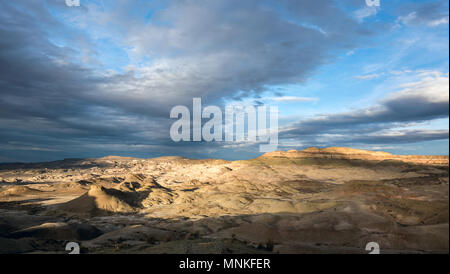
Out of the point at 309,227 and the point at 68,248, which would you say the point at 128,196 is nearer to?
the point at 68,248

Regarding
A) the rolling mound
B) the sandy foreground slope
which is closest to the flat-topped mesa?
the sandy foreground slope

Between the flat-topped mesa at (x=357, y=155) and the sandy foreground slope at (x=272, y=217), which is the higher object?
the flat-topped mesa at (x=357, y=155)

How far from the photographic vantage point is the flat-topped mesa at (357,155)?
15.5 metres

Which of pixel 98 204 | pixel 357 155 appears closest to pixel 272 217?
pixel 357 155

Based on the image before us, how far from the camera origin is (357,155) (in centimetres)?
5306

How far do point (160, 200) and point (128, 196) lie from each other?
7.60 m

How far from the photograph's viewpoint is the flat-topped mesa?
50.9 ft

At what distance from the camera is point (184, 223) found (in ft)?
128

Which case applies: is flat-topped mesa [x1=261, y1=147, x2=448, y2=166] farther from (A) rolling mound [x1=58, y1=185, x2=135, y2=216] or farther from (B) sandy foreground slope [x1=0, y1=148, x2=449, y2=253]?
(A) rolling mound [x1=58, y1=185, x2=135, y2=216]

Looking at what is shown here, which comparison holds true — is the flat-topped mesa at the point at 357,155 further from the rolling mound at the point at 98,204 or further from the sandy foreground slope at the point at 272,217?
the rolling mound at the point at 98,204

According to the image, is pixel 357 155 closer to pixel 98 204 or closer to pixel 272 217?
pixel 272 217

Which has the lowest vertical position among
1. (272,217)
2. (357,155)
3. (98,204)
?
(98,204)

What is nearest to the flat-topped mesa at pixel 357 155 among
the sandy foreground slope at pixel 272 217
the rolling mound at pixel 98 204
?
the sandy foreground slope at pixel 272 217
